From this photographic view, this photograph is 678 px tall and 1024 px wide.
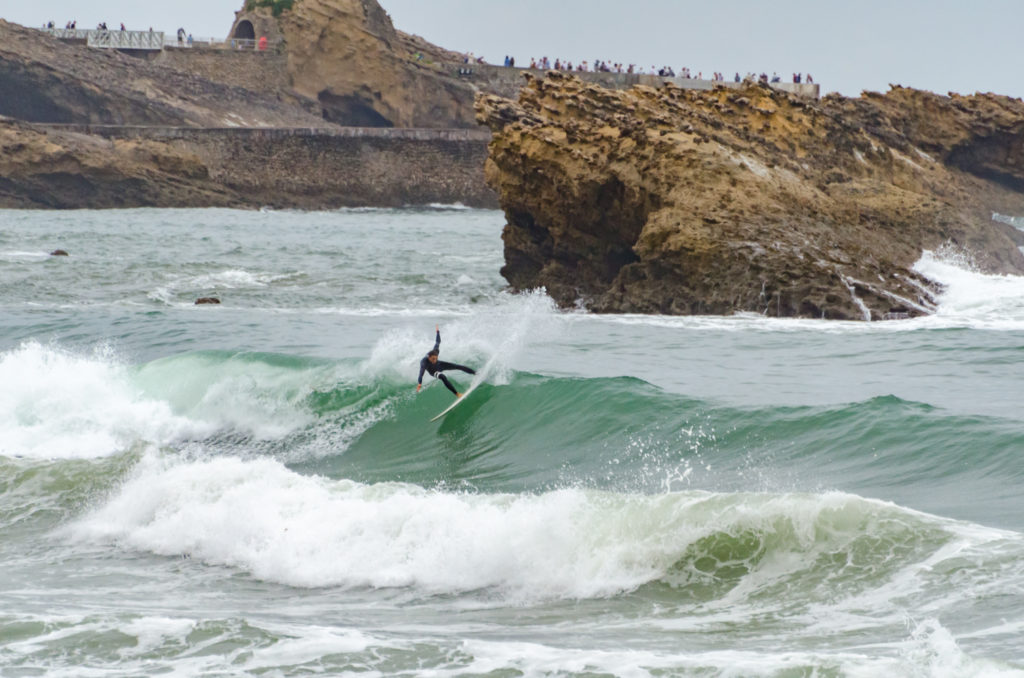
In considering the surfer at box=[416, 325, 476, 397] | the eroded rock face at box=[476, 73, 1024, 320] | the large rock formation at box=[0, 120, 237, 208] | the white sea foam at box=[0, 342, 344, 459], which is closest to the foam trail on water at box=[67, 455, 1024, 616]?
the white sea foam at box=[0, 342, 344, 459]

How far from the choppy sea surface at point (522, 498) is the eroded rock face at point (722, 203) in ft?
2.76

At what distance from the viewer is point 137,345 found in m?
16.8

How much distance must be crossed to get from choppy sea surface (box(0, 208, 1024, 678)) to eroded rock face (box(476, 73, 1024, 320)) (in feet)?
2.76

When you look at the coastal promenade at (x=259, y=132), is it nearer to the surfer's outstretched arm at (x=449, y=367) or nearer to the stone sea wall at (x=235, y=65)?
the stone sea wall at (x=235, y=65)

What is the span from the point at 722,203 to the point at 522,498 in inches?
440

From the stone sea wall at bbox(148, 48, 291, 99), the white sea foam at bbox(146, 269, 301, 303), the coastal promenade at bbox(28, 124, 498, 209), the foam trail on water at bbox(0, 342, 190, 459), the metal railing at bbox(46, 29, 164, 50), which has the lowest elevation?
the foam trail on water at bbox(0, 342, 190, 459)

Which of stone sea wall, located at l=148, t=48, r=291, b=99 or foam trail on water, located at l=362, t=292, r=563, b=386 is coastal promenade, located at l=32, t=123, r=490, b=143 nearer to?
stone sea wall, located at l=148, t=48, r=291, b=99

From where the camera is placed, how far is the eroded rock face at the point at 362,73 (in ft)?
245

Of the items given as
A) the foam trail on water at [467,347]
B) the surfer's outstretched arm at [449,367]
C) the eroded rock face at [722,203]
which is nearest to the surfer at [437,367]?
the surfer's outstretched arm at [449,367]

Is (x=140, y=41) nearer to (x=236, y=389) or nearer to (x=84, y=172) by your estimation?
(x=84, y=172)

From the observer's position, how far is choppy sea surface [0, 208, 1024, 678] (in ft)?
20.2

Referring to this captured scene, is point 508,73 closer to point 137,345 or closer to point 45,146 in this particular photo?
point 45,146

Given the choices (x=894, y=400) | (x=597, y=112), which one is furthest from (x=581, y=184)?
(x=894, y=400)

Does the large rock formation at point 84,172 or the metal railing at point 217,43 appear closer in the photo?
the large rock formation at point 84,172
